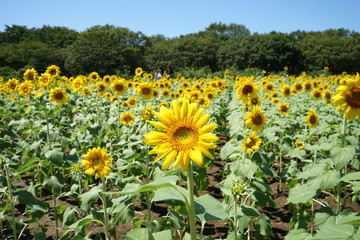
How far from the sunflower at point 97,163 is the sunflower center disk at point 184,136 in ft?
4.25

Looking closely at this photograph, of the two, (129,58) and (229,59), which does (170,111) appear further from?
(229,59)

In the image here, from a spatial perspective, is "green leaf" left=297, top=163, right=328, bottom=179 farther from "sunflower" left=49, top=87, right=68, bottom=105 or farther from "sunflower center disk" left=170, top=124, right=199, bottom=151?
"sunflower" left=49, top=87, right=68, bottom=105

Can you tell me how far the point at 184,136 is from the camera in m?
1.28

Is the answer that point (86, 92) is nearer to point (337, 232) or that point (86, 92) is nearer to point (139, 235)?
point (139, 235)

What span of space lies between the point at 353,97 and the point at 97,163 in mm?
2278

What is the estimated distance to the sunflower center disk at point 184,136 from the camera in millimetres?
1242

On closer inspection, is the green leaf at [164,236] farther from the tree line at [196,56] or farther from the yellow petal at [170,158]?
the tree line at [196,56]

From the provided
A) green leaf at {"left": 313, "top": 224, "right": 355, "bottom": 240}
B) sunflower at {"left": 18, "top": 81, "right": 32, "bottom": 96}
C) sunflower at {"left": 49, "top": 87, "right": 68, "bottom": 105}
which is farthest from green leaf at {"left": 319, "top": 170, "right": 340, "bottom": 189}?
sunflower at {"left": 18, "top": 81, "right": 32, "bottom": 96}

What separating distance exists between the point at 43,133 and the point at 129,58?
33.9 m

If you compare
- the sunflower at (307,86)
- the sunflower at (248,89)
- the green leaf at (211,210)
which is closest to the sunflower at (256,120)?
the sunflower at (248,89)

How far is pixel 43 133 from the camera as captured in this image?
3.73 metres

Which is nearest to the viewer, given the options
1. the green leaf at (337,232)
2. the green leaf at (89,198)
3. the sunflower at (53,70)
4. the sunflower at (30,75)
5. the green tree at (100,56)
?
the green leaf at (337,232)

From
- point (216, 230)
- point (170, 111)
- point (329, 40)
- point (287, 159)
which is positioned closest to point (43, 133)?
point (216, 230)

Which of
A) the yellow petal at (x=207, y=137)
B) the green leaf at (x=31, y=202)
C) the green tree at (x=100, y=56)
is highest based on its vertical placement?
the green tree at (x=100, y=56)
